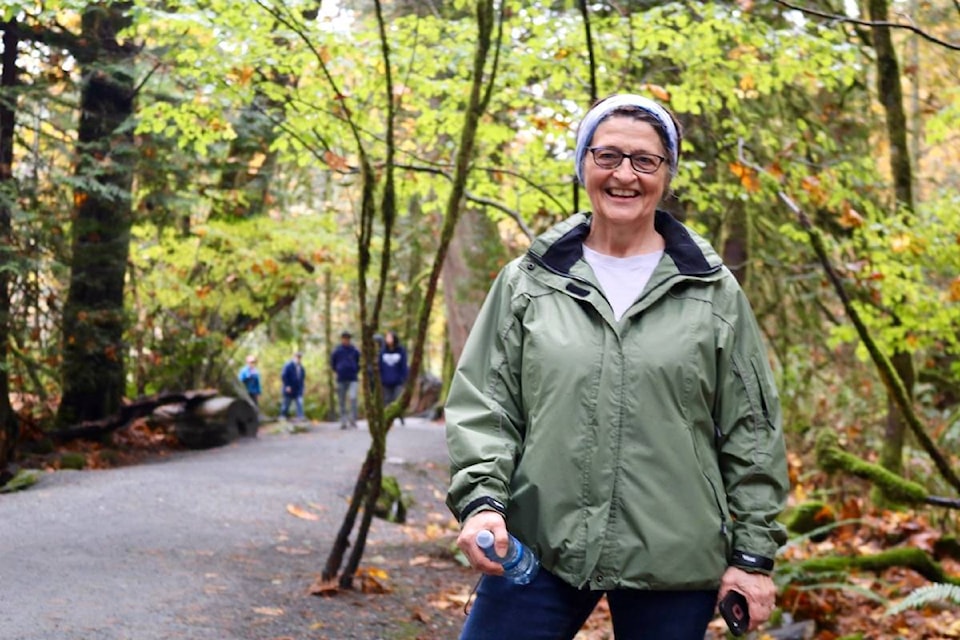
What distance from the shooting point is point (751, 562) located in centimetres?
241

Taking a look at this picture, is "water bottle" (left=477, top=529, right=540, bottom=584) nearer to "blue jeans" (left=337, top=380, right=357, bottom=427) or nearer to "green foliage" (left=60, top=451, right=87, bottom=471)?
"green foliage" (left=60, top=451, right=87, bottom=471)

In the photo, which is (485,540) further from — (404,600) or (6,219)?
(6,219)

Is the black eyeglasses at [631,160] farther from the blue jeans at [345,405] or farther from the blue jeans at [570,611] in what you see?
the blue jeans at [345,405]

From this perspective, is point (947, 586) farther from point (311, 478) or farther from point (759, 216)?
point (311, 478)

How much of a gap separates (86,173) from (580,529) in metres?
12.1

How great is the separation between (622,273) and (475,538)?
0.81 meters

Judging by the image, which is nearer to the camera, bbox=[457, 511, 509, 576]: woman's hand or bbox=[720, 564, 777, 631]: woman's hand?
bbox=[457, 511, 509, 576]: woman's hand

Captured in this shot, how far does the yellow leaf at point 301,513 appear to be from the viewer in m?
10.7

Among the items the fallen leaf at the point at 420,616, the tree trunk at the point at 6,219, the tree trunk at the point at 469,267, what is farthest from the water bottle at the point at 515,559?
the tree trunk at the point at 469,267

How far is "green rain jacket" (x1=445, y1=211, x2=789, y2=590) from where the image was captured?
Answer: 2375 millimetres

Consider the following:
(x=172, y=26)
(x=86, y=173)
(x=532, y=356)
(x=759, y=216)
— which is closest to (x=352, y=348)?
(x=86, y=173)

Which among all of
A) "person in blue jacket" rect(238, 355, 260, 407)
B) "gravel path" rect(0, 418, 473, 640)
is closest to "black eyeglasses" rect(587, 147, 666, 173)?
"gravel path" rect(0, 418, 473, 640)

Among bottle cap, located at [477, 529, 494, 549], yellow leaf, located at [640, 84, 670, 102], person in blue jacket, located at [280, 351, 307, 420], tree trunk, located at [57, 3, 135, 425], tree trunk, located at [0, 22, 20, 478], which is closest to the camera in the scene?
bottle cap, located at [477, 529, 494, 549]

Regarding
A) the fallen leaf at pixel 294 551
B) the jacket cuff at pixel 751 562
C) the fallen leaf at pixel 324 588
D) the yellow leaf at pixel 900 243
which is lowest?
the fallen leaf at pixel 294 551
